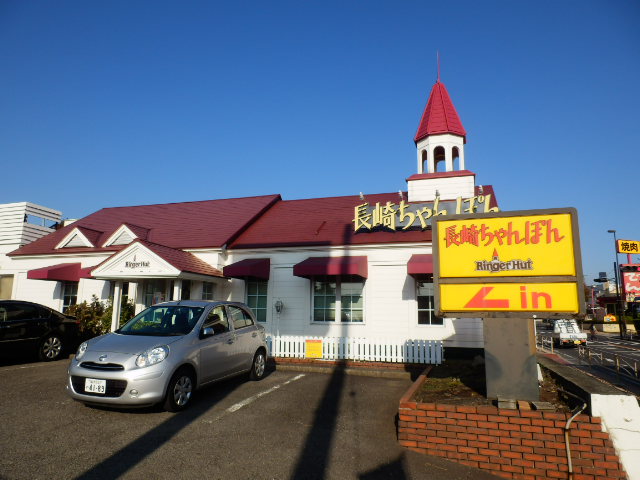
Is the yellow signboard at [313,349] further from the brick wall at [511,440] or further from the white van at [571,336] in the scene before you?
the white van at [571,336]

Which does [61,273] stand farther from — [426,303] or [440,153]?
[440,153]

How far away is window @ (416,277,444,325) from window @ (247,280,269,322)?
216 inches

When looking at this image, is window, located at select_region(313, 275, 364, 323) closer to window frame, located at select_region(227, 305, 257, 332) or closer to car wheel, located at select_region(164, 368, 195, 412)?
window frame, located at select_region(227, 305, 257, 332)

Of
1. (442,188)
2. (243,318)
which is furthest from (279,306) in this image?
(442,188)

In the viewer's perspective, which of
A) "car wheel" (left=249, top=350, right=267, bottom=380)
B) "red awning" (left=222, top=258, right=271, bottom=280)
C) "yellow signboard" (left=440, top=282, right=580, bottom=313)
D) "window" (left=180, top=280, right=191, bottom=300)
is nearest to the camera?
"yellow signboard" (left=440, top=282, right=580, bottom=313)

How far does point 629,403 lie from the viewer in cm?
441

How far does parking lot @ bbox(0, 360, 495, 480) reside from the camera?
4258mm

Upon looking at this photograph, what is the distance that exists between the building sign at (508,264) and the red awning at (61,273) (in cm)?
1392

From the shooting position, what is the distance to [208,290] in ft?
47.4

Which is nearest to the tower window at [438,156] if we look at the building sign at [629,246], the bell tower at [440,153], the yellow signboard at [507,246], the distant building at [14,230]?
the bell tower at [440,153]

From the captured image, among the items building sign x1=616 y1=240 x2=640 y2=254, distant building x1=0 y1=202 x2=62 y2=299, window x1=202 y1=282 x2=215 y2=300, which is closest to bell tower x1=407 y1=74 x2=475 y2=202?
window x1=202 y1=282 x2=215 y2=300

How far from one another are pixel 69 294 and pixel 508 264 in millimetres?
17583

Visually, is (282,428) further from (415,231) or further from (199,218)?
(199,218)

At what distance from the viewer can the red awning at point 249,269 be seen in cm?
1323
